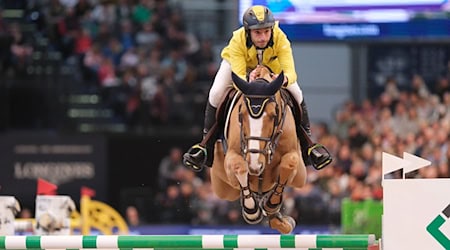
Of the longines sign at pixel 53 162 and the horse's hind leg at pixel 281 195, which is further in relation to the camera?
the longines sign at pixel 53 162

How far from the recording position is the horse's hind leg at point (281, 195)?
8891 millimetres

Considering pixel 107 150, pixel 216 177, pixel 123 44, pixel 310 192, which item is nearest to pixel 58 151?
pixel 107 150

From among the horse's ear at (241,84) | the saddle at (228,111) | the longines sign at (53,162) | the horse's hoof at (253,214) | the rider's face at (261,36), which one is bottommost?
the longines sign at (53,162)

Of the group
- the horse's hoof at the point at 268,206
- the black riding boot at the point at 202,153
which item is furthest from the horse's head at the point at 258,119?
the black riding boot at the point at 202,153

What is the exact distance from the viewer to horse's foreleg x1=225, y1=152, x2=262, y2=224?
8.73 meters

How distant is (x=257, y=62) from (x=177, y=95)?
9791 mm

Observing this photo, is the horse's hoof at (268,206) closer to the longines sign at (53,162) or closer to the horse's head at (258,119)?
the horse's head at (258,119)

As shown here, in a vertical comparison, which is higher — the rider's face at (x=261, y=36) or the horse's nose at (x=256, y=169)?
the rider's face at (x=261, y=36)

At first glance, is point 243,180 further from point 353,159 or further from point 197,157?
point 353,159

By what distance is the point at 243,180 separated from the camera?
8828 mm

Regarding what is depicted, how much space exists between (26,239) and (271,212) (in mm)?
2099

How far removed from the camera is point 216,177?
9625 millimetres

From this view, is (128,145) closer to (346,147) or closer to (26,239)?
(346,147)

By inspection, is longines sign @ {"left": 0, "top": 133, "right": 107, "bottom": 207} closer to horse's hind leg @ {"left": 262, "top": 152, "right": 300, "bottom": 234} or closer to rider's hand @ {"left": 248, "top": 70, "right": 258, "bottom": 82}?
horse's hind leg @ {"left": 262, "top": 152, "right": 300, "bottom": 234}
